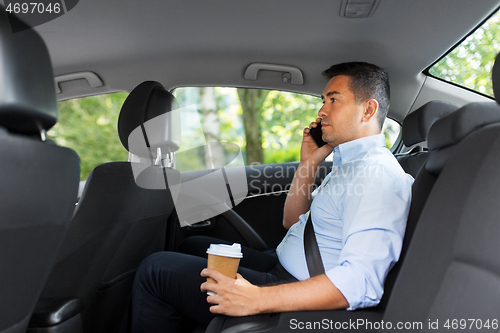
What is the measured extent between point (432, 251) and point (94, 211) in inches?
41.5

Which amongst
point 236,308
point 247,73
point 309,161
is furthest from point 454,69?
point 236,308

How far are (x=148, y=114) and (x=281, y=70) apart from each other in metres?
0.96

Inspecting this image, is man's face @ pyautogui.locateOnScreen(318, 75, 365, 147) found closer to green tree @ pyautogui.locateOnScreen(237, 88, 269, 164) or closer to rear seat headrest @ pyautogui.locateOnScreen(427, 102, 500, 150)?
rear seat headrest @ pyautogui.locateOnScreen(427, 102, 500, 150)

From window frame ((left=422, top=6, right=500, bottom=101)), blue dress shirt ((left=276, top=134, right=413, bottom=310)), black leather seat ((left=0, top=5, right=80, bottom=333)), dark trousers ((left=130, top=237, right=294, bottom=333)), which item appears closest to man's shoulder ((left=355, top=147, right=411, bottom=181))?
blue dress shirt ((left=276, top=134, right=413, bottom=310))

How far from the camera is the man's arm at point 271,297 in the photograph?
1091 millimetres

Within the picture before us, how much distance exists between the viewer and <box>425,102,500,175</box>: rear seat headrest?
3.16ft

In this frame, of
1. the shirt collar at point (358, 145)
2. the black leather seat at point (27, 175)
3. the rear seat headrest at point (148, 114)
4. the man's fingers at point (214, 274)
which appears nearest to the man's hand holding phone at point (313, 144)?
the shirt collar at point (358, 145)

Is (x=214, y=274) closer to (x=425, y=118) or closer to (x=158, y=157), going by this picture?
(x=158, y=157)

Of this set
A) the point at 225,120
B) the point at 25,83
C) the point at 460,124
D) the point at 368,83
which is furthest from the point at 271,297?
the point at 225,120

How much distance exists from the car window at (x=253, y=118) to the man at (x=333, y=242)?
46 cm

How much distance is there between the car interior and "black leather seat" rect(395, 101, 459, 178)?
0.04 feet

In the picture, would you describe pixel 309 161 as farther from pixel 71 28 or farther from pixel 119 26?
pixel 71 28

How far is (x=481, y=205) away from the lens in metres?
0.85

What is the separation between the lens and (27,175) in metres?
0.84
